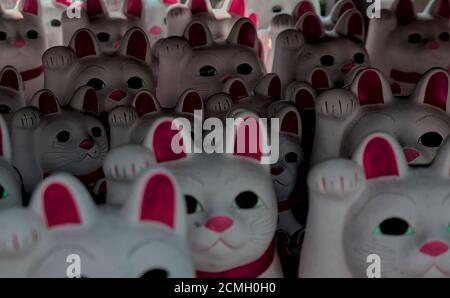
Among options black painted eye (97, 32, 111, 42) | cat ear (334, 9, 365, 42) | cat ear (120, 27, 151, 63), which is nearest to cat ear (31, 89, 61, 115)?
cat ear (120, 27, 151, 63)

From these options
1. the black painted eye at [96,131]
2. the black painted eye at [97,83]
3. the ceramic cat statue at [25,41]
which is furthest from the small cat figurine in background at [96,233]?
the ceramic cat statue at [25,41]

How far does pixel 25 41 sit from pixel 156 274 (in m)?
1.36

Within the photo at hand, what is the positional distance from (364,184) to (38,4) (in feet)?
4.71

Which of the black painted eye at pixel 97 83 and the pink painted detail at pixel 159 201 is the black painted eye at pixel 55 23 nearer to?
the black painted eye at pixel 97 83

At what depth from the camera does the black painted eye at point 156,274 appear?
968 mm

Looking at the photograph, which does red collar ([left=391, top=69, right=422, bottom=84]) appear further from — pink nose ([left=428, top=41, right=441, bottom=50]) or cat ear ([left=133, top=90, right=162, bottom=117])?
cat ear ([left=133, top=90, right=162, bottom=117])

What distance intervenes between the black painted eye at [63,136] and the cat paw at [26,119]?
0.19 ft

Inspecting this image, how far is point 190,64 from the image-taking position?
6.38ft

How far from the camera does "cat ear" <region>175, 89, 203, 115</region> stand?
158 centimetres

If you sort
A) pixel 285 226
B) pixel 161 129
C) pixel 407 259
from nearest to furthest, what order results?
pixel 407 259 → pixel 161 129 → pixel 285 226

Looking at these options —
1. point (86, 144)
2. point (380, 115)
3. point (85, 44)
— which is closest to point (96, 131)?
point (86, 144)

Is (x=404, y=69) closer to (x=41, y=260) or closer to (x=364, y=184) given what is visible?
(x=364, y=184)

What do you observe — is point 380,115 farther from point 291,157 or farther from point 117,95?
point 117,95

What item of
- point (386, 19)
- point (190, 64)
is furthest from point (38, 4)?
point (386, 19)
